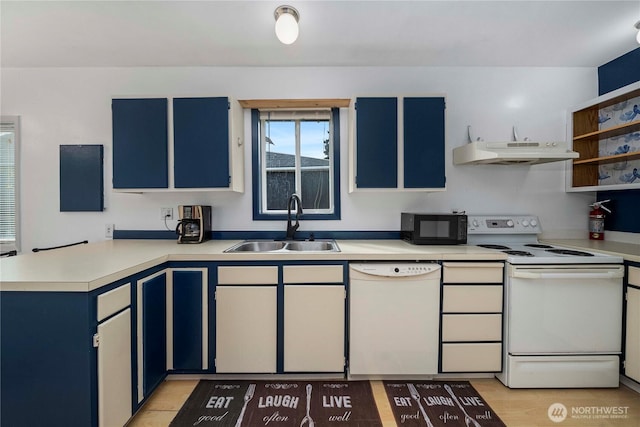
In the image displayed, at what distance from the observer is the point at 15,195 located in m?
2.56

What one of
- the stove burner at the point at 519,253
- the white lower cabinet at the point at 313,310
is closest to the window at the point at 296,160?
the white lower cabinet at the point at 313,310

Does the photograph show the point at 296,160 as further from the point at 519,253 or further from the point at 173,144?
the point at 519,253

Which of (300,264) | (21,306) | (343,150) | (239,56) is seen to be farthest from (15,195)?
(343,150)

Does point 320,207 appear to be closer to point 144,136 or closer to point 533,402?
point 144,136

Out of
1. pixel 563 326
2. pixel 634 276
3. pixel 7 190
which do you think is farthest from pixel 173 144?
pixel 634 276

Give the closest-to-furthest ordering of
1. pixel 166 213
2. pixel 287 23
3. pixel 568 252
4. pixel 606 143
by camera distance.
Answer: pixel 287 23
pixel 568 252
pixel 606 143
pixel 166 213

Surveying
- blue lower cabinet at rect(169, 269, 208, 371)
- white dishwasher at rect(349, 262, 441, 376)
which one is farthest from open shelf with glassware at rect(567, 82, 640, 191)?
blue lower cabinet at rect(169, 269, 208, 371)

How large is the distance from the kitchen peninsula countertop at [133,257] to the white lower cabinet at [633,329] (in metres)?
0.82

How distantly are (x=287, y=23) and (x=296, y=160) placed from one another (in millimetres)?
1182

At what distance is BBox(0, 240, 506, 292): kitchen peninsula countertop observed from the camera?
1.25 meters

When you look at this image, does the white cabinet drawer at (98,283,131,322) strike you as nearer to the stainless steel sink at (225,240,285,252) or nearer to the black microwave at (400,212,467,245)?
the stainless steel sink at (225,240,285,252)

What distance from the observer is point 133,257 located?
177 centimetres

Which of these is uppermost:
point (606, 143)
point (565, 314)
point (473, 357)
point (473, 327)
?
point (606, 143)

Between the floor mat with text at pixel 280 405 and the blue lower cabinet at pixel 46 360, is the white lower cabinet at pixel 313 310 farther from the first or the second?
the blue lower cabinet at pixel 46 360
